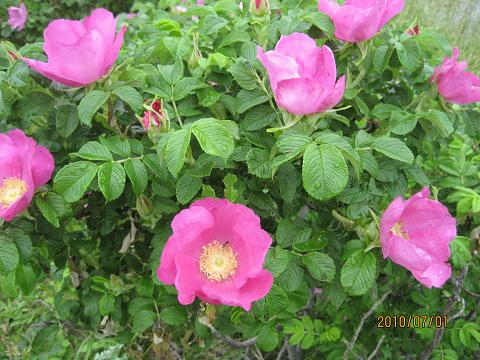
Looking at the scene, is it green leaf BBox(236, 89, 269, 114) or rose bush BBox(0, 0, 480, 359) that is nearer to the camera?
rose bush BBox(0, 0, 480, 359)

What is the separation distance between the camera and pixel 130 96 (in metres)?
1.01

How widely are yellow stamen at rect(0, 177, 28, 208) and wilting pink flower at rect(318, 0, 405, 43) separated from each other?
0.72 m

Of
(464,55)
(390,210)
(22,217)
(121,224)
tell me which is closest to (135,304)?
(121,224)

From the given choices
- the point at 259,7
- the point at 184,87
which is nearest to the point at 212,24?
the point at 259,7

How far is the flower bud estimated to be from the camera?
1.16 metres

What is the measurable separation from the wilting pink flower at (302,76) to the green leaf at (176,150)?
0.18 meters

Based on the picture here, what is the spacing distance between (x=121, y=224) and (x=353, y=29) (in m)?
0.79

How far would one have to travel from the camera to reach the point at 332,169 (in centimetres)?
86

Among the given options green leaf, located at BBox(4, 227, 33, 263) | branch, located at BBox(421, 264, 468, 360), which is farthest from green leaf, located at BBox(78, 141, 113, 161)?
branch, located at BBox(421, 264, 468, 360)

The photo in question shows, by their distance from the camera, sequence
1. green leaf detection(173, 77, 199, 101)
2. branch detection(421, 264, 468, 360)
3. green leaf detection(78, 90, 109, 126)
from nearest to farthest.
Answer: green leaf detection(78, 90, 109, 126)
green leaf detection(173, 77, 199, 101)
branch detection(421, 264, 468, 360)

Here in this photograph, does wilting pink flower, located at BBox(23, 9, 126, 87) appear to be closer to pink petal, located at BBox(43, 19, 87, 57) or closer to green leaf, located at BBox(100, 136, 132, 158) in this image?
pink petal, located at BBox(43, 19, 87, 57)

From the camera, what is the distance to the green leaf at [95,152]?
97 centimetres

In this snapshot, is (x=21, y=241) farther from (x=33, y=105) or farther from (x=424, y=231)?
(x=424, y=231)

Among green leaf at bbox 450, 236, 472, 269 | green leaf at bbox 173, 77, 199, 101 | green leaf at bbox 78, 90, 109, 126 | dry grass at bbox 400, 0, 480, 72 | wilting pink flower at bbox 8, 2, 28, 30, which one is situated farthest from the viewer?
wilting pink flower at bbox 8, 2, 28, 30
